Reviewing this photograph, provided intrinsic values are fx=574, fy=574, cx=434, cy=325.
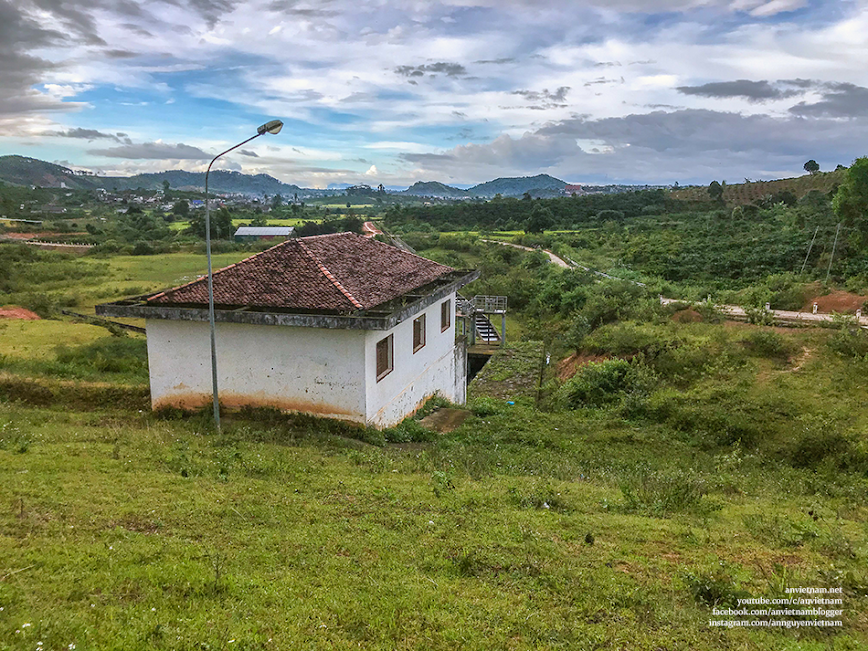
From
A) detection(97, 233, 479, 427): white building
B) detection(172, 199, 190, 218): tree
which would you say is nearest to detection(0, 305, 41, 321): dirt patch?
detection(97, 233, 479, 427): white building

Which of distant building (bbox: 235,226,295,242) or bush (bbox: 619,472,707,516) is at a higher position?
distant building (bbox: 235,226,295,242)

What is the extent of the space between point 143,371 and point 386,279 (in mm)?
9252

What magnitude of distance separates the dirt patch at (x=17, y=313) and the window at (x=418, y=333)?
22.5m

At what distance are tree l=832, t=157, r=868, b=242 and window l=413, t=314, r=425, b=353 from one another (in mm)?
28553

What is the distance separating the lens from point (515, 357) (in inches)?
1005

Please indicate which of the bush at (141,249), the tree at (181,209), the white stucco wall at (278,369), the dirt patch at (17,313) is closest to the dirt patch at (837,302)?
the white stucco wall at (278,369)

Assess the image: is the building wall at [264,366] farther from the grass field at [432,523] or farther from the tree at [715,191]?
the tree at [715,191]

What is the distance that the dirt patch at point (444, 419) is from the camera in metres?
14.0

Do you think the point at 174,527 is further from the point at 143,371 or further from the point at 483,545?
the point at 143,371

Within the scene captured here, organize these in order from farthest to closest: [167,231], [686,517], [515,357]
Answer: [167,231]
[515,357]
[686,517]

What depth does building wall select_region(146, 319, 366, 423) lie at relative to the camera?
11.9 m

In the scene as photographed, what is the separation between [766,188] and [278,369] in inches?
3039

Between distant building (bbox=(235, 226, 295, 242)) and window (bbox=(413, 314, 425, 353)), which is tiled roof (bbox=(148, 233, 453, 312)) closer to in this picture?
window (bbox=(413, 314, 425, 353))

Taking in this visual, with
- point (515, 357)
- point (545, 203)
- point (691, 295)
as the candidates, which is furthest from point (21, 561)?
point (545, 203)
